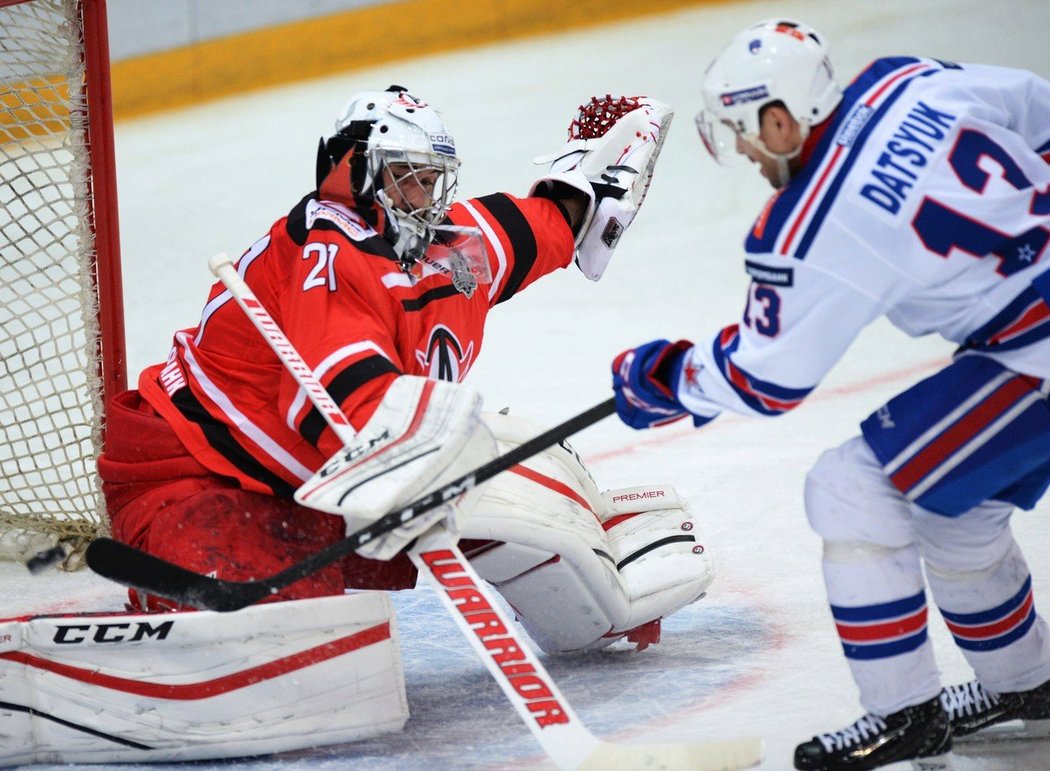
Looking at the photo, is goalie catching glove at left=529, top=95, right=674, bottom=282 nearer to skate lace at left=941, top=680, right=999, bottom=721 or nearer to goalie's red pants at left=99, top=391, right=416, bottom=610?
goalie's red pants at left=99, top=391, right=416, bottom=610

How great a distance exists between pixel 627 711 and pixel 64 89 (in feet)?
Result: 5.95

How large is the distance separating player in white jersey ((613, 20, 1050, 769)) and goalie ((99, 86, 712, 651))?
18.9 inches

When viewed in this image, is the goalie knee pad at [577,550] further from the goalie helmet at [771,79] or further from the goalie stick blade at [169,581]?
the goalie helmet at [771,79]

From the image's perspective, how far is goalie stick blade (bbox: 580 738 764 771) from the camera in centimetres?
206

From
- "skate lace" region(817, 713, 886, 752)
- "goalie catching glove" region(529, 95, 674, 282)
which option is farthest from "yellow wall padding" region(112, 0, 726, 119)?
"skate lace" region(817, 713, 886, 752)

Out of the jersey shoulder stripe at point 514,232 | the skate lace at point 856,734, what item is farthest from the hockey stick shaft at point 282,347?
the skate lace at point 856,734

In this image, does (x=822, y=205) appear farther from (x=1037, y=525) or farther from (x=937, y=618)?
(x=1037, y=525)

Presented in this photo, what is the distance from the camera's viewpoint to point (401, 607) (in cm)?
294

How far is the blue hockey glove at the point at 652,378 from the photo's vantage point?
206cm

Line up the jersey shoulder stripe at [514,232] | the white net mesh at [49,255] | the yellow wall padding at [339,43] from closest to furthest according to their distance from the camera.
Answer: the jersey shoulder stripe at [514,232] < the white net mesh at [49,255] < the yellow wall padding at [339,43]

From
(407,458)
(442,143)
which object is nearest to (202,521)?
(407,458)

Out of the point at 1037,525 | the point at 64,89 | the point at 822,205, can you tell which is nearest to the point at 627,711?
the point at 822,205

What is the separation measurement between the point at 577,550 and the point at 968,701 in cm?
66

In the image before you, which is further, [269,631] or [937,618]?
[937,618]
